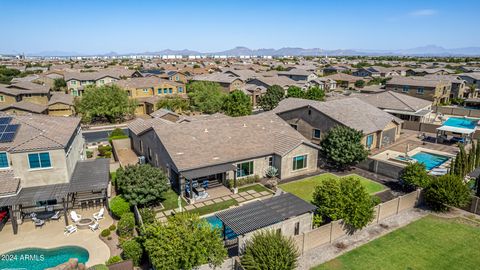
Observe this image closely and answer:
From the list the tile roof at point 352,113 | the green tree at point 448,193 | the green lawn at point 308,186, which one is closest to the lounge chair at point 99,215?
the green lawn at point 308,186

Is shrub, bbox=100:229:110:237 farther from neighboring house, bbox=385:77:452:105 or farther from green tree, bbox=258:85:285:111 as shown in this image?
neighboring house, bbox=385:77:452:105

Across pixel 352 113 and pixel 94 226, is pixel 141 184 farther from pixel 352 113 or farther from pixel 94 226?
pixel 352 113

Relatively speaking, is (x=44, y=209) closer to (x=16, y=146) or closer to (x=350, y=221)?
(x=16, y=146)

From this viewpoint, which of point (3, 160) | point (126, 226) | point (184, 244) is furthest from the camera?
point (3, 160)

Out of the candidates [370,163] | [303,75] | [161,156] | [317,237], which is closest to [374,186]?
[370,163]

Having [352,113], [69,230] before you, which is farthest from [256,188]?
[352,113]

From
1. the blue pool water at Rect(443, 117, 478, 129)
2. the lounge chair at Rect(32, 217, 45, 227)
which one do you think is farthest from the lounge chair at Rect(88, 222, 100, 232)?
the blue pool water at Rect(443, 117, 478, 129)
